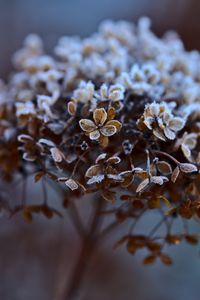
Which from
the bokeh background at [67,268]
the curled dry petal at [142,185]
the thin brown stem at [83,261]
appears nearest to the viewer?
the curled dry petal at [142,185]

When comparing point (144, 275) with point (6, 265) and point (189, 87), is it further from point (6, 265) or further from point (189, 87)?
point (189, 87)

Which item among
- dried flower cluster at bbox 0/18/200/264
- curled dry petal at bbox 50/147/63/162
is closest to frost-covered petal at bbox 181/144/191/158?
dried flower cluster at bbox 0/18/200/264

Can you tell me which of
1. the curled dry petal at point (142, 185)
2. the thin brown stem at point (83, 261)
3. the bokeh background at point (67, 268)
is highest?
the curled dry petal at point (142, 185)

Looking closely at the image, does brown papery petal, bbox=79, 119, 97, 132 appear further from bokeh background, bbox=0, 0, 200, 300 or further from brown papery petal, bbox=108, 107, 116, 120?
bokeh background, bbox=0, 0, 200, 300

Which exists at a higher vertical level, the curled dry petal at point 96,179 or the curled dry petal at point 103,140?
the curled dry petal at point 103,140

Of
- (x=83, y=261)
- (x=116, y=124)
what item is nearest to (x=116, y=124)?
(x=116, y=124)

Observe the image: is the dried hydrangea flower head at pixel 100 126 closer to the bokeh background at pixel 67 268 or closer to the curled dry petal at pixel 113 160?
the curled dry petal at pixel 113 160

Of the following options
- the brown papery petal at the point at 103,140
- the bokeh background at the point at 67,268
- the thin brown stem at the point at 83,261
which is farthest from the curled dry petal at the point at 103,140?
the bokeh background at the point at 67,268

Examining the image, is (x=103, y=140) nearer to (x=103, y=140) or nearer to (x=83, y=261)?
(x=103, y=140)

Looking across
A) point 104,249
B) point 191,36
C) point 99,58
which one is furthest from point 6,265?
point 191,36
